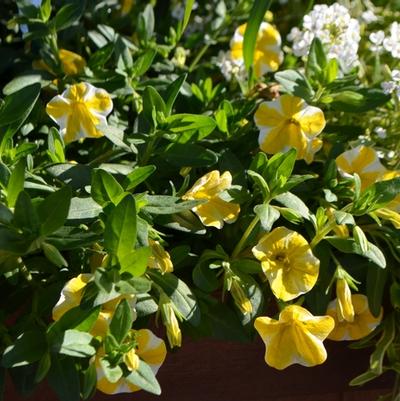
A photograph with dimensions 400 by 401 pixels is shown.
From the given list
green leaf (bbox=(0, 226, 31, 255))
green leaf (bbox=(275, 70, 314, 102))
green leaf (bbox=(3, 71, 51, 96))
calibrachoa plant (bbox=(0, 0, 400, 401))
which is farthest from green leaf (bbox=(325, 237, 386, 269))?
green leaf (bbox=(3, 71, 51, 96))

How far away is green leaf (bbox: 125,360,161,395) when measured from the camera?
2.39ft

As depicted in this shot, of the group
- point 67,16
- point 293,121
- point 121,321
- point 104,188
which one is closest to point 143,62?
point 67,16

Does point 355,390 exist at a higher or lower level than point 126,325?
lower

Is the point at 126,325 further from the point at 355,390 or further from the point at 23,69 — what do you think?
the point at 23,69

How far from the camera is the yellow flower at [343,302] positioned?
858 millimetres

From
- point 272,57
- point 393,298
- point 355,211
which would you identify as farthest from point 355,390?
point 272,57

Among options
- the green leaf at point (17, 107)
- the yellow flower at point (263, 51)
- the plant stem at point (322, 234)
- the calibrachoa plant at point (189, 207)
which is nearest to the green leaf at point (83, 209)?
the calibrachoa plant at point (189, 207)

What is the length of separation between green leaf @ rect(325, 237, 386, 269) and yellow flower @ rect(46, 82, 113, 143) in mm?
276

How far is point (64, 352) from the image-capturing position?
71 cm

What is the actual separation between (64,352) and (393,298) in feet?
1.27

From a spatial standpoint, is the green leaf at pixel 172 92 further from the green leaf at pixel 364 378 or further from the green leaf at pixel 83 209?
the green leaf at pixel 364 378

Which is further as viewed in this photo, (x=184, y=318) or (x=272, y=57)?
(x=272, y=57)

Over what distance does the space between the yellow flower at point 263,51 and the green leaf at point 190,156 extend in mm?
296

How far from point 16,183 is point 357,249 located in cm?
34
